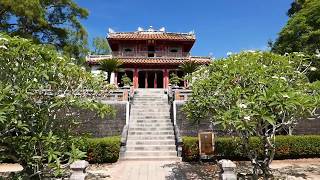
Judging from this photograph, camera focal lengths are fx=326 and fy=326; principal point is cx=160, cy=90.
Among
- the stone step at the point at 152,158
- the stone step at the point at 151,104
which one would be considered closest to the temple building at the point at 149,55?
the stone step at the point at 151,104

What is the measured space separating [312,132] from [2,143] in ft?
49.4

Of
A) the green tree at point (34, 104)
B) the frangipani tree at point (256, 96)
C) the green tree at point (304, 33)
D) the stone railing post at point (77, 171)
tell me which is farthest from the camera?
the green tree at point (304, 33)

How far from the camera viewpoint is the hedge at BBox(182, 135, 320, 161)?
13.8 meters

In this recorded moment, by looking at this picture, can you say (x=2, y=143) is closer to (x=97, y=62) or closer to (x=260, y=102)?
(x=260, y=102)

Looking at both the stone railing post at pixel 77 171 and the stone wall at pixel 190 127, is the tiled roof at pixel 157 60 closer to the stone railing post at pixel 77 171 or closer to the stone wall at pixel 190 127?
the stone wall at pixel 190 127

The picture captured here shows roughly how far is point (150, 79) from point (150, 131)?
63.3 ft

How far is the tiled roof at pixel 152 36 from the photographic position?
33.8 m

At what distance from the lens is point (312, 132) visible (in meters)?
17.2

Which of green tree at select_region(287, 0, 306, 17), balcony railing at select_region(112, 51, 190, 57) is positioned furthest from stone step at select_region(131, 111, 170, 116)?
green tree at select_region(287, 0, 306, 17)

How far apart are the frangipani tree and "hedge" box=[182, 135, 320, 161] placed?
315 centimetres

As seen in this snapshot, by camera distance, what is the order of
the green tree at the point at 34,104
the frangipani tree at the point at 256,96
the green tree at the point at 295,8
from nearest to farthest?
the green tree at the point at 34,104 < the frangipani tree at the point at 256,96 < the green tree at the point at 295,8

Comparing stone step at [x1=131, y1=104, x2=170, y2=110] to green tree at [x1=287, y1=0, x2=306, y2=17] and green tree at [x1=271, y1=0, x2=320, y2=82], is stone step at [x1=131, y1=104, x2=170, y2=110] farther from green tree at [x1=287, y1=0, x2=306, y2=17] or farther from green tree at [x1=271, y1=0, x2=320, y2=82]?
green tree at [x1=287, y1=0, x2=306, y2=17]

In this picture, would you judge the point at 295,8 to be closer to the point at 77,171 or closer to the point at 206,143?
the point at 206,143

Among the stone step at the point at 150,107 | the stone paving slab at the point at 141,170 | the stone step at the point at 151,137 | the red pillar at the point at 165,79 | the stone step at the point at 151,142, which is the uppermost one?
the red pillar at the point at 165,79
